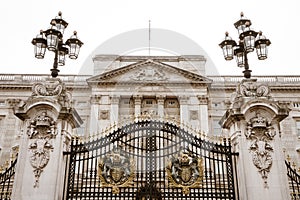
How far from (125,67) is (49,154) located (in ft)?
83.8

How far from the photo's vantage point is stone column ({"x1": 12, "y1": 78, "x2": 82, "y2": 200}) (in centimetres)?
943

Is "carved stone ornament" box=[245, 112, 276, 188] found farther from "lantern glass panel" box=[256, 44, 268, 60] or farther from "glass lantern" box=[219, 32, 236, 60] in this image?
"glass lantern" box=[219, 32, 236, 60]

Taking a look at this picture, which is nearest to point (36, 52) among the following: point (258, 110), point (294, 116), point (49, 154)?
point (49, 154)

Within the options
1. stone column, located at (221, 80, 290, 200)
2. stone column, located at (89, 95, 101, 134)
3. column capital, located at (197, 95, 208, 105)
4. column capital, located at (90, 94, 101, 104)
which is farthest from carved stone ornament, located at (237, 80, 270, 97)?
column capital, located at (90, 94, 101, 104)

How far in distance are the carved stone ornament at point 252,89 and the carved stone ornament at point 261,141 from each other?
67 centimetres

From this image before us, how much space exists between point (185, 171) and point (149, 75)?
25.6 m

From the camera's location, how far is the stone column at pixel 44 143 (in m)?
9.43

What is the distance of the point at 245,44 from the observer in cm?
1120

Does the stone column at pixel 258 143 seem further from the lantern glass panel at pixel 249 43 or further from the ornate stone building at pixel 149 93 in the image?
the ornate stone building at pixel 149 93

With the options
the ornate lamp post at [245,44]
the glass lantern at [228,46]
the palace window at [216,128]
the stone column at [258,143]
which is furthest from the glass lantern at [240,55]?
the palace window at [216,128]

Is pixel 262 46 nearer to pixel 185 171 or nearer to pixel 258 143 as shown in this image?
pixel 258 143

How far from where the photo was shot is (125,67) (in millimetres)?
34875

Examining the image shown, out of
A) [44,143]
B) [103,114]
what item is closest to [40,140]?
[44,143]

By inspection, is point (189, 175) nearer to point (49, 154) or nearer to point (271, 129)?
point (271, 129)
